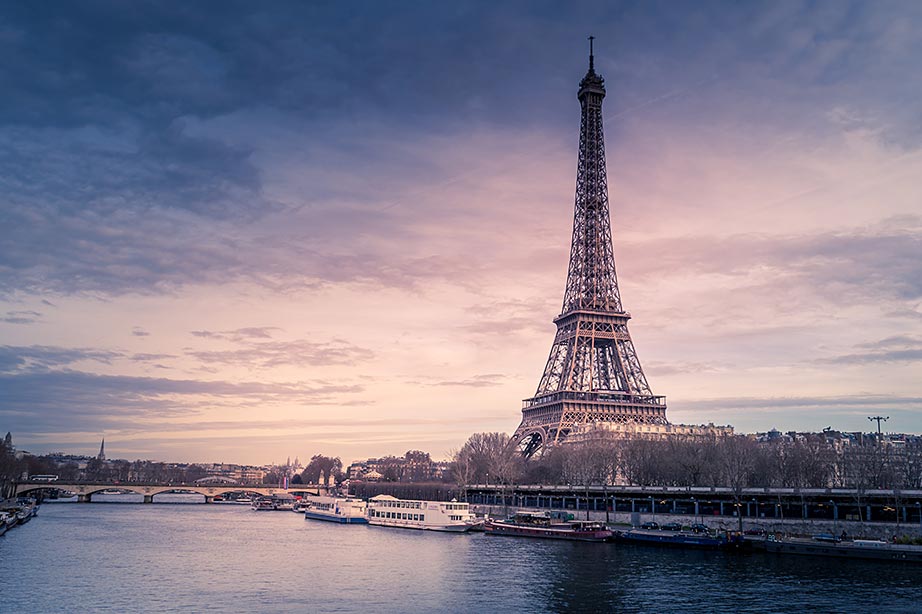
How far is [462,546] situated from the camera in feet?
258

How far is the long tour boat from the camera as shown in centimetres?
8362

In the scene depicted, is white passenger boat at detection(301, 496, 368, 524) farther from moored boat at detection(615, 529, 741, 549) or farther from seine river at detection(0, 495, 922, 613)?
moored boat at detection(615, 529, 741, 549)

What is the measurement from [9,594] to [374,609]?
72.9 ft

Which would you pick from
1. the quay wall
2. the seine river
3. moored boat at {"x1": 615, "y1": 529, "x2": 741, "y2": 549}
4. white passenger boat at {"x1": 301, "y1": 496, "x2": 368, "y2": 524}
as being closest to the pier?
the quay wall

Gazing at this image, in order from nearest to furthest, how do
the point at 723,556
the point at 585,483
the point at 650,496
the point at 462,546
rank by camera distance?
the point at 723,556 < the point at 462,546 < the point at 650,496 < the point at 585,483

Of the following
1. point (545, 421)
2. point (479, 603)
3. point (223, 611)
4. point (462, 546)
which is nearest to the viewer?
point (223, 611)

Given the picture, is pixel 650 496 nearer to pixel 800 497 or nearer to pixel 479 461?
pixel 800 497

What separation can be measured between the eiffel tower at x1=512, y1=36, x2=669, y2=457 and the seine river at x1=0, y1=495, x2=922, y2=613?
63107 millimetres

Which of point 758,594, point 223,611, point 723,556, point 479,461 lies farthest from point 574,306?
point 223,611

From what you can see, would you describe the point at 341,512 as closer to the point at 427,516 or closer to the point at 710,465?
the point at 427,516

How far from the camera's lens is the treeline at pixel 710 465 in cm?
10150

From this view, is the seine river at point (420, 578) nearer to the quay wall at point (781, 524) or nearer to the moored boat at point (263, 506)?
the quay wall at point (781, 524)

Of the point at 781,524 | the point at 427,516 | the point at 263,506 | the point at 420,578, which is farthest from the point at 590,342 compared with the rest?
the point at 420,578

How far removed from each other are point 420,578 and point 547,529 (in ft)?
123
